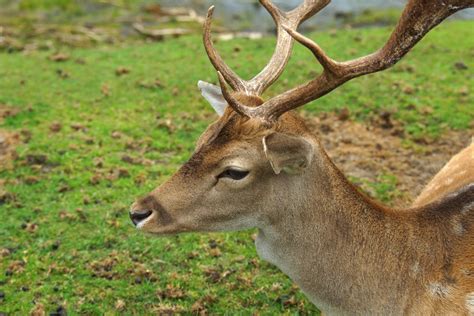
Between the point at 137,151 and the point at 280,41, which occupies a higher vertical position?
the point at 280,41

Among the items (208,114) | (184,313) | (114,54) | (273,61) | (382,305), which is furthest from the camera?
(114,54)

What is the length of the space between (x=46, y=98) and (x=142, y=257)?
3.87 metres

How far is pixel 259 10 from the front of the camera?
16562mm

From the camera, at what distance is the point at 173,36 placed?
13406 mm

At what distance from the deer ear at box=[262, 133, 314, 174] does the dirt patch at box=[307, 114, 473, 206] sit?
3.11m

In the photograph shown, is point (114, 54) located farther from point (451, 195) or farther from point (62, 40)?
point (451, 195)

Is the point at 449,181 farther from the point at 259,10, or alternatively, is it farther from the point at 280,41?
the point at 259,10

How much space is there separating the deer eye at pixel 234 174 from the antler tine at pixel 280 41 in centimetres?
67

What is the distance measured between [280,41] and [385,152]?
3.13 meters

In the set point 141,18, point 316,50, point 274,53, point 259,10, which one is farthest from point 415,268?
point 259,10

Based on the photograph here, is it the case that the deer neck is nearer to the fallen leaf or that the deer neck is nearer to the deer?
the deer

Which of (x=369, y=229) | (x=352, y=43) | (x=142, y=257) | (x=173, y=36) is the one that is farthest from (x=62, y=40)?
(x=369, y=229)

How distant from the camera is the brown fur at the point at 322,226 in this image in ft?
11.7

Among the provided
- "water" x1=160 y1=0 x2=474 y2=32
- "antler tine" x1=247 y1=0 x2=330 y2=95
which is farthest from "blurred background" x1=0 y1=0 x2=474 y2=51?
"antler tine" x1=247 y1=0 x2=330 y2=95
